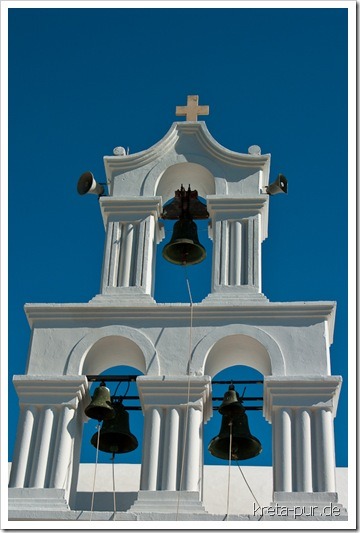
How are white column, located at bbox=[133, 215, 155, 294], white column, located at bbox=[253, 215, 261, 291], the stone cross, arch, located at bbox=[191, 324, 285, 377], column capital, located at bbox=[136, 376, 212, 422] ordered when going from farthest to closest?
the stone cross
white column, located at bbox=[133, 215, 155, 294]
white column, located at bbox=[253, 215, 261, 291]
arch, located at bbox=[191, 324, 285, 377]
column capital, located at bbox=[136, 376, 212, 422]

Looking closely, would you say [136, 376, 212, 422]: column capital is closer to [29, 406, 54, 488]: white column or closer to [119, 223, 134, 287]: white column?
[29, 406, 54, 488]: white column

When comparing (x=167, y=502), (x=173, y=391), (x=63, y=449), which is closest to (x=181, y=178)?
(x=173, y=391)

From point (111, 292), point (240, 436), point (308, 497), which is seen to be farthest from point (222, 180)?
point (308, 497)

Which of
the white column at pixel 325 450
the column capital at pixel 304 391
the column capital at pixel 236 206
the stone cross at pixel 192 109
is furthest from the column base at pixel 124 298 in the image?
the stone cross at pixel 192 109

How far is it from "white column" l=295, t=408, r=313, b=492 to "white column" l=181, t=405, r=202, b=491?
41.7 inches

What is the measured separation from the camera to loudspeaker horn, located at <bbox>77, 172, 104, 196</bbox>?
1852 centimetres

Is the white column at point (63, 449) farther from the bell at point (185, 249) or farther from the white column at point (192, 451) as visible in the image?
the bell at point (185, 249)

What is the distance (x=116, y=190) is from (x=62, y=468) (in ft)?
13.5

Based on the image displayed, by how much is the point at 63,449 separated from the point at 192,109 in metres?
5.35

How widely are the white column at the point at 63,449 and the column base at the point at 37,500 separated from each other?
147 millimetres

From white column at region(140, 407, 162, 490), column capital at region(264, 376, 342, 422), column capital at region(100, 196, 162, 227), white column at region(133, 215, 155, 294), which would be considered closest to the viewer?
A: white column at region(140, 407, 162, 490)

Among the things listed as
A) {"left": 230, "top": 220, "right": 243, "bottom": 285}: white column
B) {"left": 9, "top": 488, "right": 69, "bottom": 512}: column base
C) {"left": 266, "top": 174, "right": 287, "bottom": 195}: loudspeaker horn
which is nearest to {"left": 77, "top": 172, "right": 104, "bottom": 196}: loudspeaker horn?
{"left": 230, "top": 220, "right": 243, "bottom": 285}: white column

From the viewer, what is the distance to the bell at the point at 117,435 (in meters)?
16.8

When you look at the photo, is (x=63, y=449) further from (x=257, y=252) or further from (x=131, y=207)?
(x=131, y=207)
